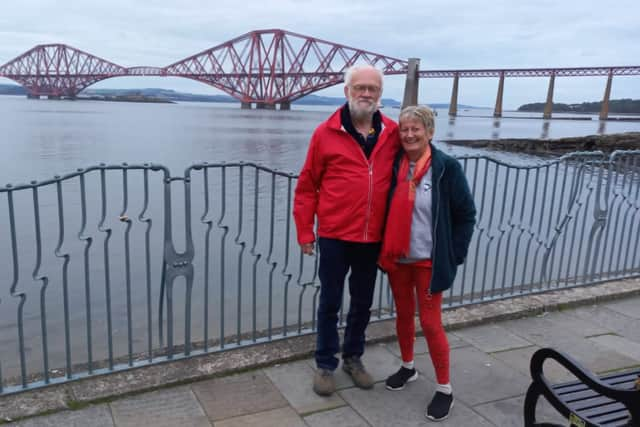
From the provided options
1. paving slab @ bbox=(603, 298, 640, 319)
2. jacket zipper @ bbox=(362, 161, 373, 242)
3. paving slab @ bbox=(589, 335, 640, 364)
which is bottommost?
paving slab @ bbox=(603, 298, 640, 319)

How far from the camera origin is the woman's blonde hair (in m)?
2.89

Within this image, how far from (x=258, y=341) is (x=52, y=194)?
458 inches

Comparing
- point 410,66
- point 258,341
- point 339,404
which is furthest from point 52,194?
point 410,66

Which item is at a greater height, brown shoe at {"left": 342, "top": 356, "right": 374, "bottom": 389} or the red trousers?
the red trousers

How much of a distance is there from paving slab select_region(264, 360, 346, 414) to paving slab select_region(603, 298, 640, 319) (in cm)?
289

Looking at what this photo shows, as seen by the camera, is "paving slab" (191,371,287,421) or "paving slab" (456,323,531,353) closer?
"paving slab" (191,371,287,421)

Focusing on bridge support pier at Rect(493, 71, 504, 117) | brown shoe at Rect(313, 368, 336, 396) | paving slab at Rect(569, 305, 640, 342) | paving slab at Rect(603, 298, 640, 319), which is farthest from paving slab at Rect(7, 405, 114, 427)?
bridge support pier at Rect(493, 71, 504, 117)

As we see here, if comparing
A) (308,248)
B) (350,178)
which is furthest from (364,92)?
(308,248)

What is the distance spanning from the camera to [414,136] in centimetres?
289

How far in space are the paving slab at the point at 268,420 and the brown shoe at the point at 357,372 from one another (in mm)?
485

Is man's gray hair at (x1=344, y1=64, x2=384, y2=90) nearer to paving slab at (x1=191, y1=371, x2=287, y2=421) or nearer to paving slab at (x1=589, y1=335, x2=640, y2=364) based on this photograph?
paving slab at (x1=191, y1=371, x2=287, y2=421)

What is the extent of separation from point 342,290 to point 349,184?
0.67 meters

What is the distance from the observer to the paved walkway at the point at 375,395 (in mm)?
3008

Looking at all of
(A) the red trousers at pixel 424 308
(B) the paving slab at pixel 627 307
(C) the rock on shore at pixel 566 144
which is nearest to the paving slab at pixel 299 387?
(A) the red trousers at pixel 424 308
